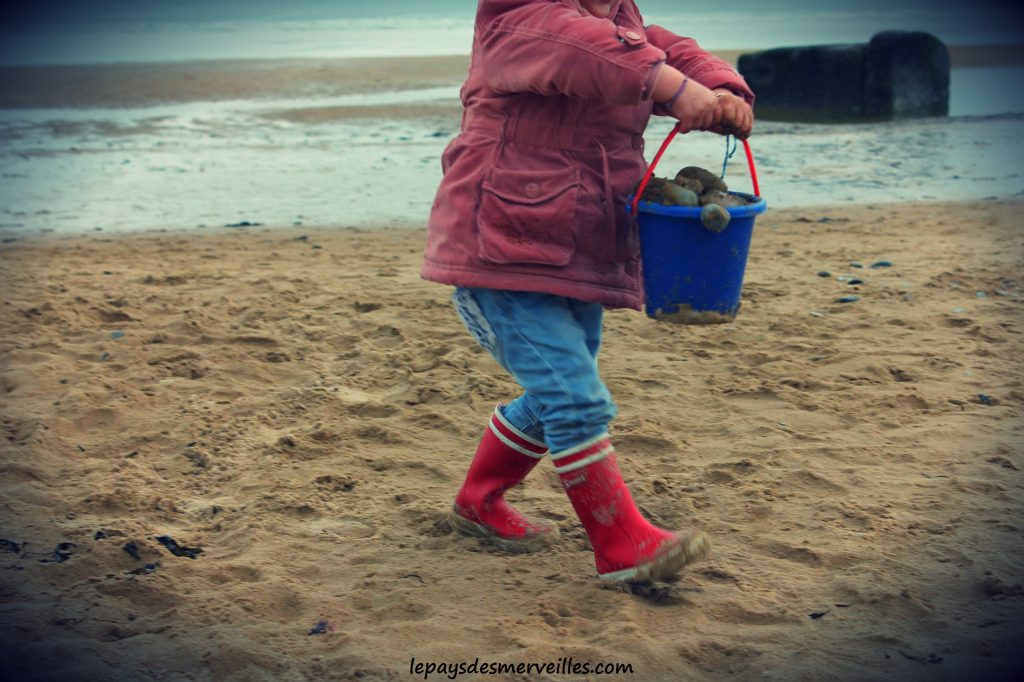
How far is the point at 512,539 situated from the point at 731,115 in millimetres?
1207

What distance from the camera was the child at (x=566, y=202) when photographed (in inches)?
88.1

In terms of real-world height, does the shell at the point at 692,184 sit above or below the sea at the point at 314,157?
above

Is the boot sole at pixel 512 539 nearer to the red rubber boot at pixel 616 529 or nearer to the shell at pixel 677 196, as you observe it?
the red rubber boot at pixel 616 529

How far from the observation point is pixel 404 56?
643 inches

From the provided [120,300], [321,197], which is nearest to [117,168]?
[321,197]

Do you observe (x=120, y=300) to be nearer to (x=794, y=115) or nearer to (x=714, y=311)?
(x=714, y=311)

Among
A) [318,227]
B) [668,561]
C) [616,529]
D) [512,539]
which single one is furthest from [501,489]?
[318,227]

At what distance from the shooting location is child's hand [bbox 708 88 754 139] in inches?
89.5

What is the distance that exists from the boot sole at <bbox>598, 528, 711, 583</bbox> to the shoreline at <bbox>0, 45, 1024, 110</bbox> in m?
10.3

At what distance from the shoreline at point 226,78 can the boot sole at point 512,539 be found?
32.2ft

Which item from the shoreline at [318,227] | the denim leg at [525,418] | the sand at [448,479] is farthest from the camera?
the shoreline at [318,227]

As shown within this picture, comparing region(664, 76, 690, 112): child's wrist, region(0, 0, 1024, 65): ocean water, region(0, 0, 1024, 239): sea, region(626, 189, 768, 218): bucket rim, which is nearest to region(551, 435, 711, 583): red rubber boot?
region(626, 189, 768, 218): bucket rim

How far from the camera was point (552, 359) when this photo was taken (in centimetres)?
244

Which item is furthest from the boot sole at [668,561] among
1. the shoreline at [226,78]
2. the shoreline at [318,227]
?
the shoreline at [226,78]
